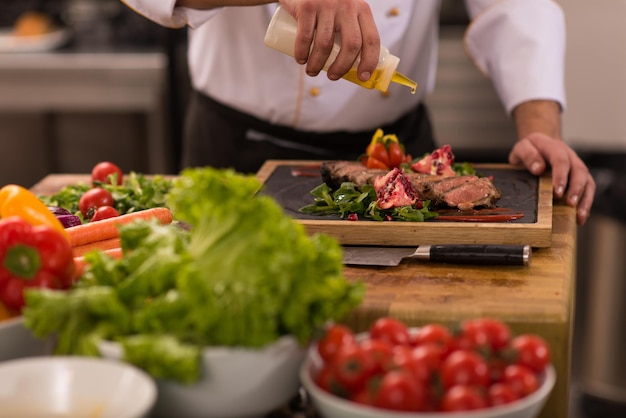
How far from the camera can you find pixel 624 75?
14.0ft

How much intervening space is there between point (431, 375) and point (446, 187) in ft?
2.85

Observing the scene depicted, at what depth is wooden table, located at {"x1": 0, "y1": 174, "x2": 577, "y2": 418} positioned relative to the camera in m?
1.50

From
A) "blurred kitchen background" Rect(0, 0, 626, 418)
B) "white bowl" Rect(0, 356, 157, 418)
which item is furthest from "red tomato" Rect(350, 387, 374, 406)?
"blurred kitchen background" Rect(0, 0, 626, 418)

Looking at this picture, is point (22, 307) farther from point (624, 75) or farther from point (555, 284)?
point (624, 75)

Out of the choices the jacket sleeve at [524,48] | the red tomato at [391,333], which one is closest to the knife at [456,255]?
the red tomato at [391,333]

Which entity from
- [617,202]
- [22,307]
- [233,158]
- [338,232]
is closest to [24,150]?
[233,158]

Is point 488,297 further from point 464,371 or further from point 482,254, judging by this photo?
point 464,371

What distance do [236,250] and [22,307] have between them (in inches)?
14.1

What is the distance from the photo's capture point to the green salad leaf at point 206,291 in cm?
122

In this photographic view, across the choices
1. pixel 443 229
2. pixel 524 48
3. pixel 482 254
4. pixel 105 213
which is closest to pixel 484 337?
pixel 482 254

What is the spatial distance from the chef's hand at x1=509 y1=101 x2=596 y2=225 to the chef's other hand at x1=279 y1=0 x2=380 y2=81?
1.97ft

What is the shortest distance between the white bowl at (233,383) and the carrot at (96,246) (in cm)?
52

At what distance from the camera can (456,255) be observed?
1751mm

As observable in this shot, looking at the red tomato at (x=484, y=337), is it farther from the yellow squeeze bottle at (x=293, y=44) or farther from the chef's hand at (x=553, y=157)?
the chef's hand at (x=553, y=157)
